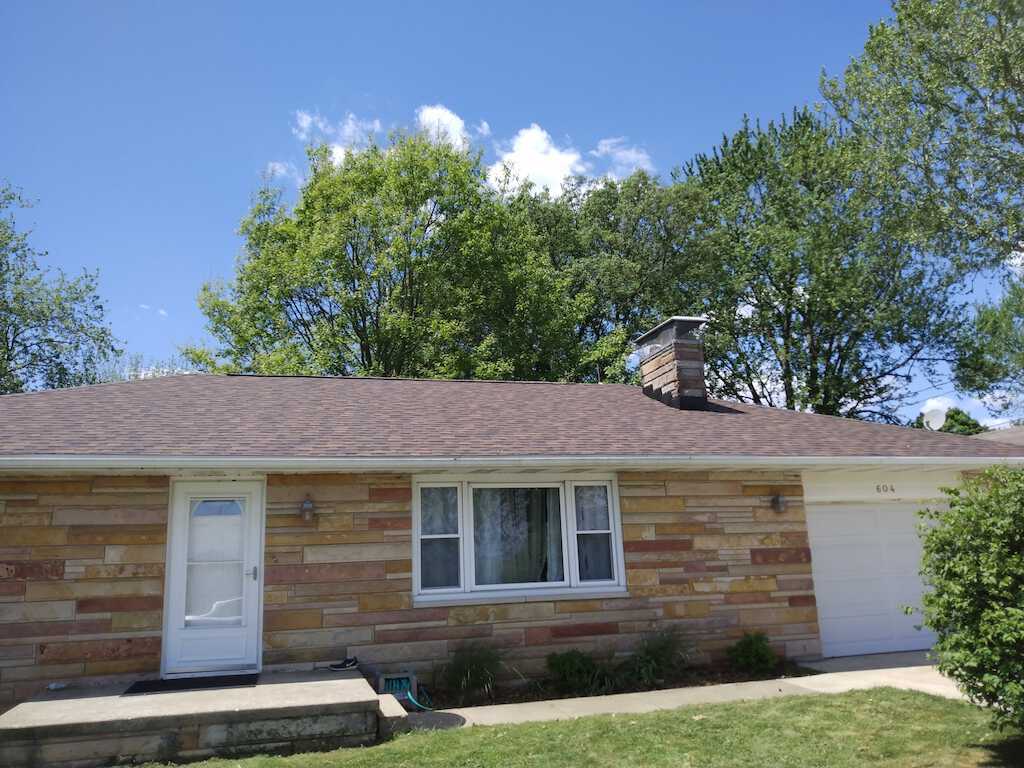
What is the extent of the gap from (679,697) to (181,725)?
4602mm

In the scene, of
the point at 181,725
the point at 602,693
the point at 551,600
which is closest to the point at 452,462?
the point at 551,600

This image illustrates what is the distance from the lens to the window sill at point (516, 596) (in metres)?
8.41

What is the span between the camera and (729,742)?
5.96m

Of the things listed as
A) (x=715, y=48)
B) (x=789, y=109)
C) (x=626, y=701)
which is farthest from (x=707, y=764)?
(x=789, y=109)

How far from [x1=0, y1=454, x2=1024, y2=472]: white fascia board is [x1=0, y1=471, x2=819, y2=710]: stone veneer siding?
0.44 m

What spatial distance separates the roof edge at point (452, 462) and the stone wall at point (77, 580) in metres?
0.52

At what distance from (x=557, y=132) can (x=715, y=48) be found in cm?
676

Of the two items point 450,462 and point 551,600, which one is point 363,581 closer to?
point 450,462

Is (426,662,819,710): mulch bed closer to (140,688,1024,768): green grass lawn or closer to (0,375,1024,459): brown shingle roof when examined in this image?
(140,688,1024,768): green grass lawn

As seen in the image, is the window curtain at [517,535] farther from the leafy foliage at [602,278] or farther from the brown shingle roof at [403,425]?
the leafy foliage at [602,278]

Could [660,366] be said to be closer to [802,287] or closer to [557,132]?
[557,132]

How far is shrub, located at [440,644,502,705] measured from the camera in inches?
313

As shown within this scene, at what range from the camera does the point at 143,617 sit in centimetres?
766

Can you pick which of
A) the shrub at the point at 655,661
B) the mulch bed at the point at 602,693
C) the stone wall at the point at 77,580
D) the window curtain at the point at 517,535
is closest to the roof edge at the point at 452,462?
the stone wall at the point at 77,580
